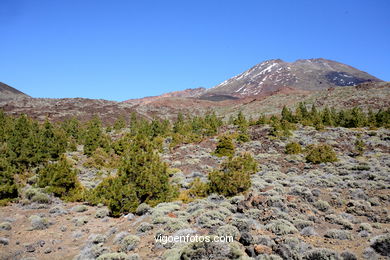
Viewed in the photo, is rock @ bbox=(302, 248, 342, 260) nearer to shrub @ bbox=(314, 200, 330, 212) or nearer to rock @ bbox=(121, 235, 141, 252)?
shrub @ bbox=(314, 200, 330, 212)

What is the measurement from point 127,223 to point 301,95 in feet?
271

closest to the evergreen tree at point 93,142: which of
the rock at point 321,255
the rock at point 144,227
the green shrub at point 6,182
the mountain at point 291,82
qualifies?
the green shrub at point 6,182

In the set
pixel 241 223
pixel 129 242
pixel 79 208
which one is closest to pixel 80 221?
pixel 79 208

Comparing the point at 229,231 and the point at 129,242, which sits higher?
the point at 229,231

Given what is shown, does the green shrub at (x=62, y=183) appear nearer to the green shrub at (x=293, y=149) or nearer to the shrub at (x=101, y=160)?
the shrub at (x=101, y=160)

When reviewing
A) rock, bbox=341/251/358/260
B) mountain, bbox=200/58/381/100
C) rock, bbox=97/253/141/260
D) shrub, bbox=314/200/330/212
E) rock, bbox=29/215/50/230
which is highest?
mountain, bbox=200/58/381/100

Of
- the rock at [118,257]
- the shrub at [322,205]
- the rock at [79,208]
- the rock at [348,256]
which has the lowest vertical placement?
the rock at [79,208]

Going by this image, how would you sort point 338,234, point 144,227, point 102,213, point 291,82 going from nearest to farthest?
point 338,234 → point 144,227 → point 102,213 → point 291,82

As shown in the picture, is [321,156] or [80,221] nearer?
[80,221]

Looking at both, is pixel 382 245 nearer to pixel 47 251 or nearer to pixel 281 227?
pixel 281 227

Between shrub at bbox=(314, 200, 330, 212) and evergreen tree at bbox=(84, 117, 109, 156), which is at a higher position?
evergreen tree at bbox=(84, 117, 109, 156)

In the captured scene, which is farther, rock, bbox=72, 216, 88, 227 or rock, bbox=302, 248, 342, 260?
rock, bbox=72, 216, 88, 227

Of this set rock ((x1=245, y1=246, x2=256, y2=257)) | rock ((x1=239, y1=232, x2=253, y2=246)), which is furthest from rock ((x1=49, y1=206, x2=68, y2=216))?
rock ((x1=245, y1=246, x2=256, y2=257))

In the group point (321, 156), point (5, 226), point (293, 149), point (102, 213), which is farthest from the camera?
point (293, 149)
